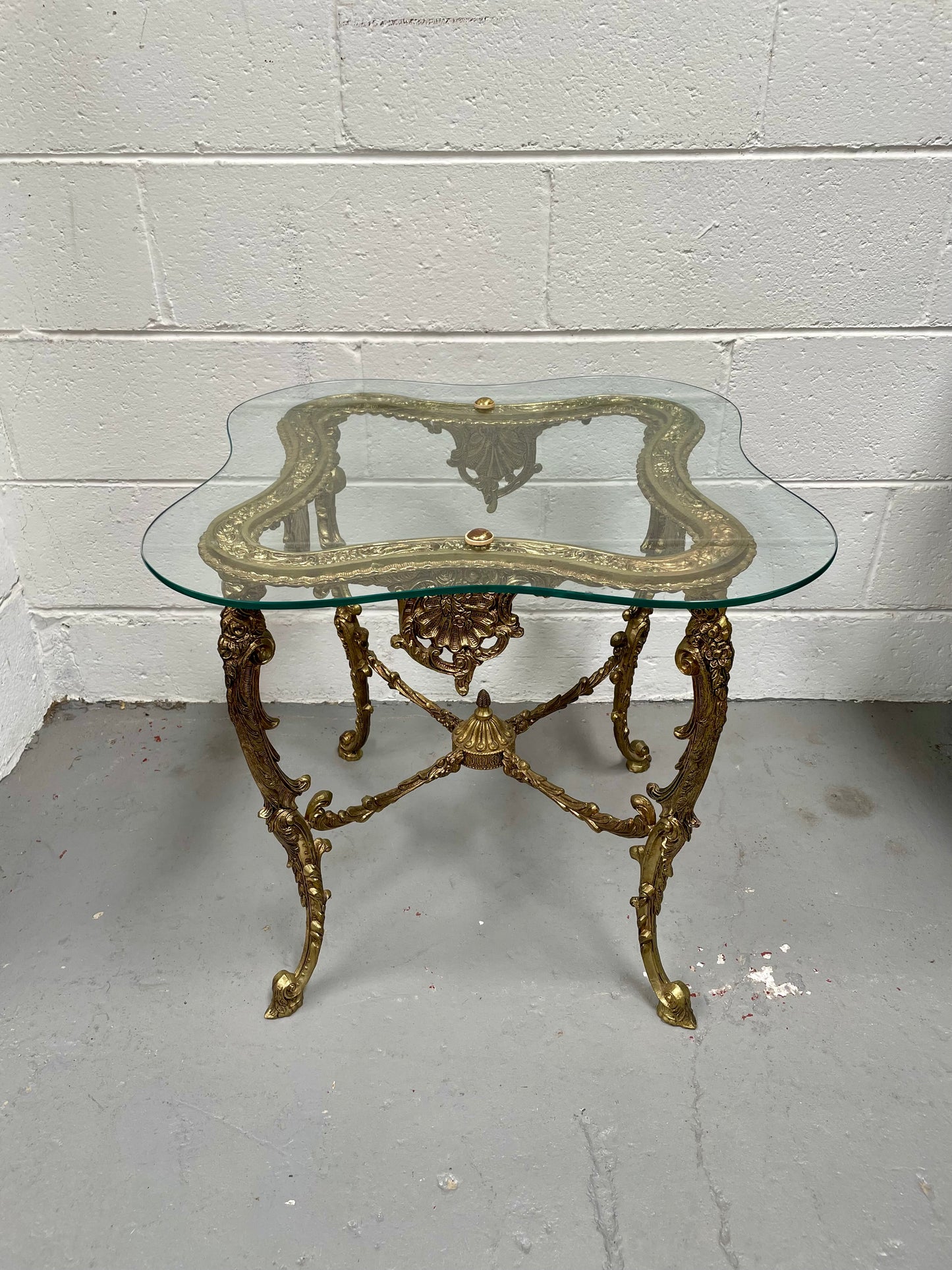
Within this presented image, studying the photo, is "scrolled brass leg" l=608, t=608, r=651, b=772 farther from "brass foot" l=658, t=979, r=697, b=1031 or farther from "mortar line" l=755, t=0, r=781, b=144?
"mortar line" l=755, t=0, r=781, b=144

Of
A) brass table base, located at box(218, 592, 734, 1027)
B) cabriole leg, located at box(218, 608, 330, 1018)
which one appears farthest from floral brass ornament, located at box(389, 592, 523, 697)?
cabriole leg, located at box(218, 608, 330, 1018)

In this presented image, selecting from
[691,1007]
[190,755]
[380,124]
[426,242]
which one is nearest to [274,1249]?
[691,1007]

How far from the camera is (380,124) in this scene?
1.42 m

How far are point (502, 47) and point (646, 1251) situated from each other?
170cm

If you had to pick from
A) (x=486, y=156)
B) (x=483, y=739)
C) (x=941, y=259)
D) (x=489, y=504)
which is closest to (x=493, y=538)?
(x=489, y=504)

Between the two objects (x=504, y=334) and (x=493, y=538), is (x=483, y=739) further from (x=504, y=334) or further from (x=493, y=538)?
(x=504, y=334)

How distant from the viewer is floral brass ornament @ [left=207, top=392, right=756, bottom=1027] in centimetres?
102

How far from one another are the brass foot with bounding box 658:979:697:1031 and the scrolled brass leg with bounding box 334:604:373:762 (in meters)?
0.75

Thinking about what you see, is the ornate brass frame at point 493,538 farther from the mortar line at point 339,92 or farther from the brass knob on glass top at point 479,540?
the mortar line at point 339,92

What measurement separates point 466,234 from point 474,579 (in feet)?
2.62

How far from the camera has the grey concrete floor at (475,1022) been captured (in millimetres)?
1043

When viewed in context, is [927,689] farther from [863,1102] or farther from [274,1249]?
[274,1249]

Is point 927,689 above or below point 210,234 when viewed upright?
below

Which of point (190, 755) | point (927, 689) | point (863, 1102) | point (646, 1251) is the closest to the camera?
point (646, 1251)
